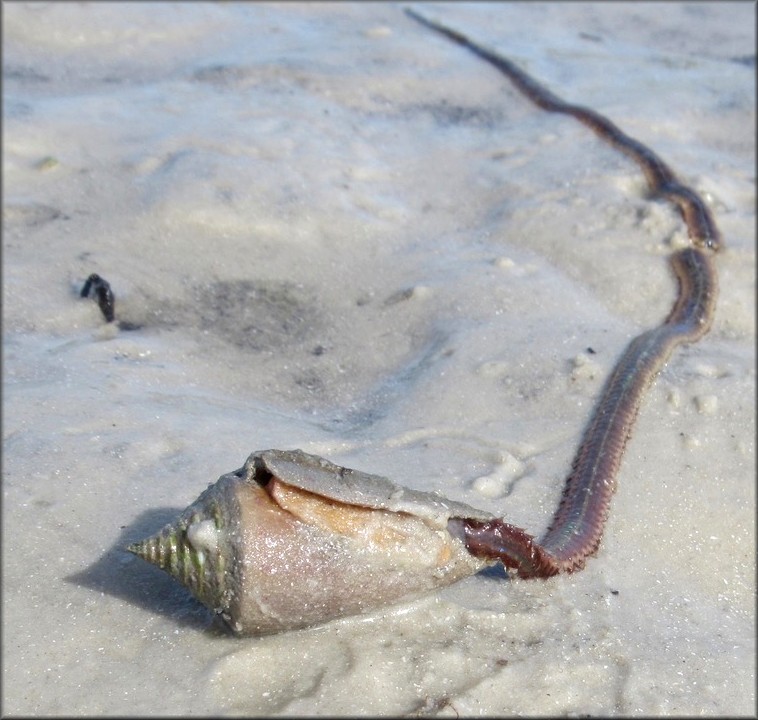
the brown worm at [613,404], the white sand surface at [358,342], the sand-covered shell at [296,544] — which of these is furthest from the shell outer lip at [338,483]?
the white sand surface at [358,342]

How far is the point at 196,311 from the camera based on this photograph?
4.55m

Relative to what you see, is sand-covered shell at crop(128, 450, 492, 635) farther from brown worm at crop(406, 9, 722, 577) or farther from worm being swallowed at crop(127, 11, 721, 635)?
brown worm at crop(406, 9, 722, 577)

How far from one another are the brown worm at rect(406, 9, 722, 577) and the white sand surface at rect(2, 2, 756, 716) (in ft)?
0.26

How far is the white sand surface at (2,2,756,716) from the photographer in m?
2.52

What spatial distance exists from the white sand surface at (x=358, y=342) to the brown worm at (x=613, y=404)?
0.26ft

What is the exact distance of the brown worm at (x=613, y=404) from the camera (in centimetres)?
279

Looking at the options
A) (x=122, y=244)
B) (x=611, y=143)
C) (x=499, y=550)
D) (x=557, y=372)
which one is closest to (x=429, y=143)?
(x=611, y=143)

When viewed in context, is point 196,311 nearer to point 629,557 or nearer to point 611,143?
point 629,557

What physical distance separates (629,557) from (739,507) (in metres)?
0.69

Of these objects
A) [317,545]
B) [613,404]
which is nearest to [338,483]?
[317,545]

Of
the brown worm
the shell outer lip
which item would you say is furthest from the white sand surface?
the shell outer lip

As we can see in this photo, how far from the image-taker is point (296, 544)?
244 centimetres

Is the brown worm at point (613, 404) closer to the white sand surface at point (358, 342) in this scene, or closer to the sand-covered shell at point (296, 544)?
the white sand surface at point (358, 342)

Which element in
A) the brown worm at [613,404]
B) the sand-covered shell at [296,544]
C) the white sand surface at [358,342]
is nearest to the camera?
the sand-covered shell at [296,544]
